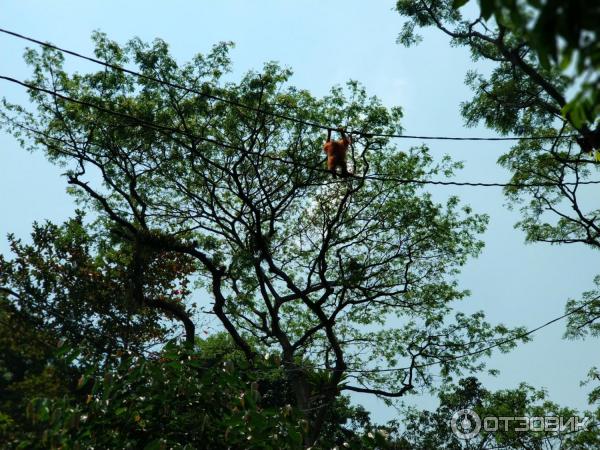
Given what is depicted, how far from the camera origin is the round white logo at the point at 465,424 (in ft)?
63.4

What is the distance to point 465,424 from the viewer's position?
19672mm

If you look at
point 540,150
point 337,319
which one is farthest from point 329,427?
point 540,150

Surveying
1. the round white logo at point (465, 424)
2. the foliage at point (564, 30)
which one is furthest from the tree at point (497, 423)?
the foliage at point (564, 30)

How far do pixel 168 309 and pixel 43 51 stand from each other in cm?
611

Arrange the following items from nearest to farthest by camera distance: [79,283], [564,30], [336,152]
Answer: [564,30], [336,152], [79,283]

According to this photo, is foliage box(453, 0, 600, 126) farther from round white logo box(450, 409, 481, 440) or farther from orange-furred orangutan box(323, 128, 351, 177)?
round white logo box(450, 409, 481, 440)

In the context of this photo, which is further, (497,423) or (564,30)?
(497,423)

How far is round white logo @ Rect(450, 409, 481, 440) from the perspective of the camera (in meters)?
19.3

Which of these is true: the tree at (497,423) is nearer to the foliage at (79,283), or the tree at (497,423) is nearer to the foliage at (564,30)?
the foliage at (79,283)

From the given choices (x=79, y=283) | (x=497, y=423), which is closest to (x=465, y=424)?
(x=497, y=423)

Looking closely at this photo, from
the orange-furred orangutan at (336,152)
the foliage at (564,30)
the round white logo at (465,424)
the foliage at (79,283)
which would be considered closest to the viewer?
the foliage at (564,30)

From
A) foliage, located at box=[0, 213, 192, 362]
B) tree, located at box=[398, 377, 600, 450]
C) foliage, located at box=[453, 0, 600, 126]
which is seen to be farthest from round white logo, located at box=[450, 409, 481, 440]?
foliage, located at box=[453, 0, 600, 126]

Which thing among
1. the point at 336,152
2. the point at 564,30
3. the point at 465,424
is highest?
the point at 336,152

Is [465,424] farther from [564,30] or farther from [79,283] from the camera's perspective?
[564,30]
